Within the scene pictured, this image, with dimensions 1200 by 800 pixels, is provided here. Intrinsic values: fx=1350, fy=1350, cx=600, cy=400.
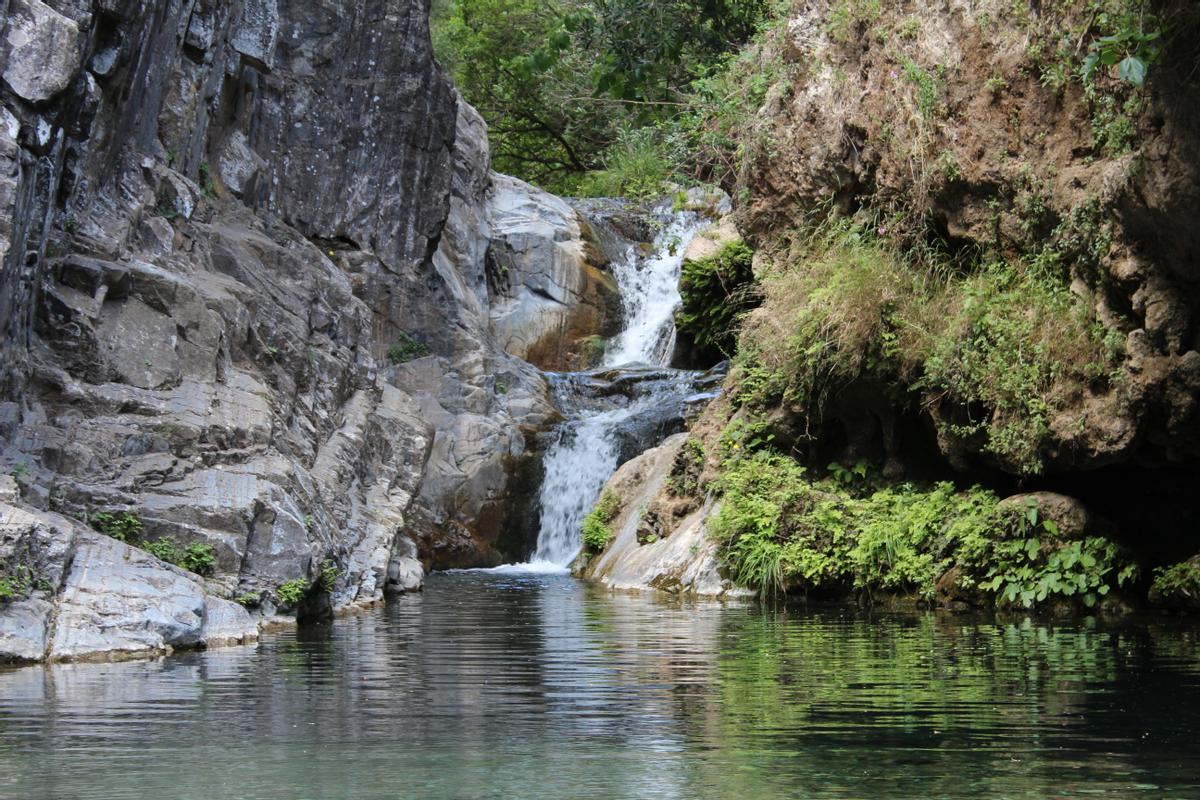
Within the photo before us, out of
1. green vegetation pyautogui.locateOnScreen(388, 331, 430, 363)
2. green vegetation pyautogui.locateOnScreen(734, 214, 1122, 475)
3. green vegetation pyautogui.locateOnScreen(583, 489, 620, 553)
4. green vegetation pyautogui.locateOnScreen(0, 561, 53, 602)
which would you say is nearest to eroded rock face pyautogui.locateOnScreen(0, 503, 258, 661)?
green vegetation pyautogui.locateOnScreen(0, 561, 53, 602)

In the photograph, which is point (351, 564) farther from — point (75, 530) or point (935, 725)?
point (935, 725)

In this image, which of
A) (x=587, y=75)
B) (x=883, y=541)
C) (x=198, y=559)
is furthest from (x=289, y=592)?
(x=587, y=75)

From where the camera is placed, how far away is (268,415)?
13859 mm

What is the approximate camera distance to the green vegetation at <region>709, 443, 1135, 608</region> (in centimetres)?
1242

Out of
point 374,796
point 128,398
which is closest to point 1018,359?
point 128,398

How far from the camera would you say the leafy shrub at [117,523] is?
436 inches

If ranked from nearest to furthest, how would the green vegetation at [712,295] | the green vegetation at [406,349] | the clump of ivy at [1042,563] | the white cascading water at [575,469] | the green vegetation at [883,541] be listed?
1. the clump of ivy at [1042,563]
2. the green vegetation at [883,541]
3. the green vegetation at [712,295]
4. the white cascading water at [575,469]
5. the green vegetation at [406,349]

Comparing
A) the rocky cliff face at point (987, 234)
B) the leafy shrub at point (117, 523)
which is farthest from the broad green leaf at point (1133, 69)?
the leafy shrub at point (117, 523)

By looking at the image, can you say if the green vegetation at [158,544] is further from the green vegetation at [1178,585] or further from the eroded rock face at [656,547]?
the green vegetation at [1178,585]

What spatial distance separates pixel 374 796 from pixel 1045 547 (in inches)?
370

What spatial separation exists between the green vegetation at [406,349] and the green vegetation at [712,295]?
16.3ft

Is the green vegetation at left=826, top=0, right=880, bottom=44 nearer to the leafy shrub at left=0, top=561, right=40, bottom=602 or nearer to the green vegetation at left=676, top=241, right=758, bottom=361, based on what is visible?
the green vegetation at left=676, top=241, right=758, bottom=361

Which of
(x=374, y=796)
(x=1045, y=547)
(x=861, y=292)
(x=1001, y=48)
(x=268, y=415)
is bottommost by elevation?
(x=374, y=796)

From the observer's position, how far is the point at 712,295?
2533 cm
